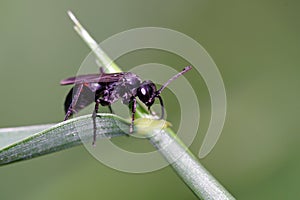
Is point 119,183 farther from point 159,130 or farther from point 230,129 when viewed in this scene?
point 159,130

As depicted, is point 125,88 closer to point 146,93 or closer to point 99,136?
point 146,93

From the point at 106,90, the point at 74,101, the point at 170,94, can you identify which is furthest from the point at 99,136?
the point at 170,94

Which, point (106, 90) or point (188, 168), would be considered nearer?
point (188, 168)

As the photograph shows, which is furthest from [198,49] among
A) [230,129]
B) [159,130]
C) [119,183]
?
[159,130]

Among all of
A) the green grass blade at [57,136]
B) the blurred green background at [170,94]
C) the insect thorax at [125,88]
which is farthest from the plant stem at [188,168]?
the blurred green background at [170,94]

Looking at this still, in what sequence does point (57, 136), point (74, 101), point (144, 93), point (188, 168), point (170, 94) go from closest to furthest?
point (57, 136) → point (188, 168) → point (144, 93) → point (74, 101) → point (170, 94)

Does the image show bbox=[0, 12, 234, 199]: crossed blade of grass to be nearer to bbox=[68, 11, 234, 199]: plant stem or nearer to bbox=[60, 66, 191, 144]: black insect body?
bbox=[68, 11, 234, 199]: plant stem

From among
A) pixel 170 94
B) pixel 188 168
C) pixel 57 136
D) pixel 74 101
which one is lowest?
pixel 188 168
